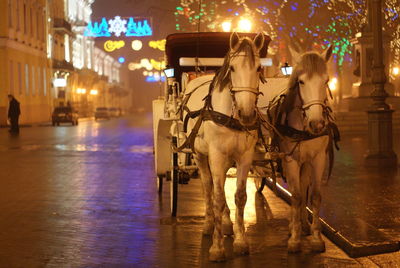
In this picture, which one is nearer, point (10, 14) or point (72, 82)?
point (10, 14)

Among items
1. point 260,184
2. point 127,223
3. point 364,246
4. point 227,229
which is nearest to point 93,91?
point 260,184

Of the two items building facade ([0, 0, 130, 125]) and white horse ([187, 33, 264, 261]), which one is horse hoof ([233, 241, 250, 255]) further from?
building facade ([0, 0, 130, 125])

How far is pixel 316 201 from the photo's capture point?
7648 mm

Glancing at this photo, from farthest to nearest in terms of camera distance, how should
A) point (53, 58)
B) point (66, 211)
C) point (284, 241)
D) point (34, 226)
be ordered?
point (53, 58), point (66, 211), point (34, 226), point (284, 241)

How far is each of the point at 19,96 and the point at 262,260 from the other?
44.6 meters

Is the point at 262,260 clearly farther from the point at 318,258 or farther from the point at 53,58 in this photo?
the point at 53,58

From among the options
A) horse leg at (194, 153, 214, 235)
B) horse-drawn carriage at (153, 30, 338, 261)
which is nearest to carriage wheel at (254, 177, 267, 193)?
horse-drawn carriage at (153, 30, 338, 261)

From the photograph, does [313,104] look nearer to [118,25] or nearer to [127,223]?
[127,223]

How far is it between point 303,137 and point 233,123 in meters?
0.85

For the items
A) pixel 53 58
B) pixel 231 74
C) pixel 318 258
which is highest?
pixel 53 58

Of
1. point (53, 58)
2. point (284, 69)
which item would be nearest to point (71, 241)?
point (284, 69)

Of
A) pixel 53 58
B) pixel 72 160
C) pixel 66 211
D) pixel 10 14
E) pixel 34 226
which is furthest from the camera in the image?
pixel 53 58

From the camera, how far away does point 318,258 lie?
7.21 m

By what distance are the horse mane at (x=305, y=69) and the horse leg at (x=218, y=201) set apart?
1.01m
